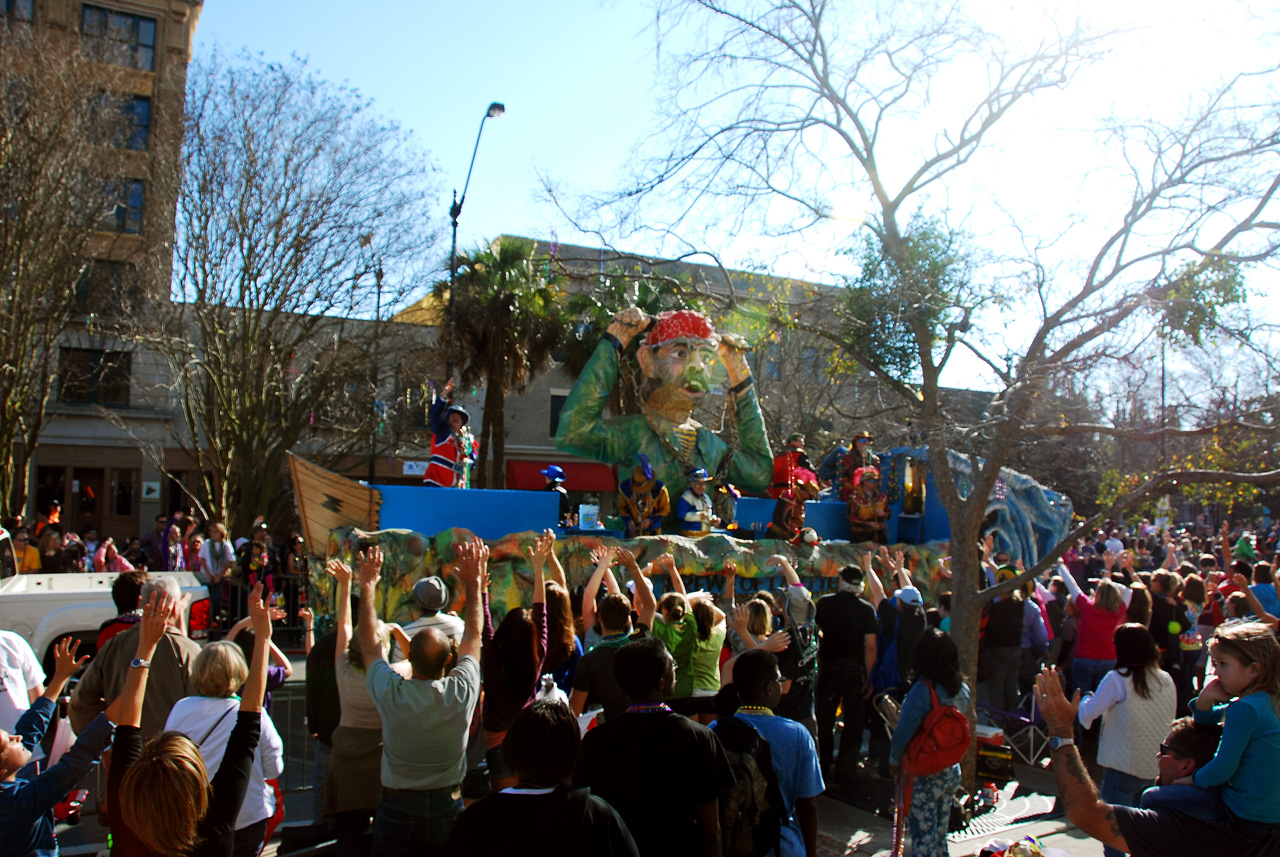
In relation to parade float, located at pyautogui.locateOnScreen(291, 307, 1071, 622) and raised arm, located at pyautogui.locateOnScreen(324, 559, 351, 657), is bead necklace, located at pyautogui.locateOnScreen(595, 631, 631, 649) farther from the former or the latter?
parade float, located at pyautogui.locateOnScreen(291, 307, 1071, 622)

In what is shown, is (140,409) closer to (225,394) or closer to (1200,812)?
(225,394)

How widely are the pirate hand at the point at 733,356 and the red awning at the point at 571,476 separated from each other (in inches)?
646

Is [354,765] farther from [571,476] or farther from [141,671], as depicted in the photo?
[571,476]

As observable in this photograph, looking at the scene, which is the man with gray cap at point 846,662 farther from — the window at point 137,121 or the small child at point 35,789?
the window at point 137,121

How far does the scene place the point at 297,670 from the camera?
11672 mm

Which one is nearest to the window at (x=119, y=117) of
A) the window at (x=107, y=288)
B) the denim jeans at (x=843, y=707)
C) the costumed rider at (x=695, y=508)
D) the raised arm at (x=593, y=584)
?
the window at (x=107, y=288)

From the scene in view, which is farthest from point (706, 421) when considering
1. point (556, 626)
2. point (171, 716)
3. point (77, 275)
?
point (171, 716)

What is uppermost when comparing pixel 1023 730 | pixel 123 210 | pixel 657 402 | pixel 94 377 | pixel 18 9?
pixel 18 9

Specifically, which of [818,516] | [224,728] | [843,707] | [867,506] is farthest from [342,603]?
[818,516]

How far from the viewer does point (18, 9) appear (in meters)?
18.4

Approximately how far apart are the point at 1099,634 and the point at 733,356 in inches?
206

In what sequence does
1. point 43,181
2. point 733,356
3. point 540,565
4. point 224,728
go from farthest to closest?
1. point 43,181
2. point 733,356
3. point 540,565
4. point 224,728

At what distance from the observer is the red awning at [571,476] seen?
92.0ft

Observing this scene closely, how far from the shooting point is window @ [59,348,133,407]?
69.1ft
